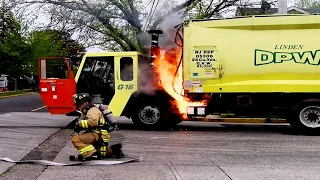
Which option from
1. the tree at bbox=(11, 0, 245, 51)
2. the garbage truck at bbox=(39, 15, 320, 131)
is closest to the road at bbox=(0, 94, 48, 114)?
the tree at bbox=(11, 0, 245, 51)

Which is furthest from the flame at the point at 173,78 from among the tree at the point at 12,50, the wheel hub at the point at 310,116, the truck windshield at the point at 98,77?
the tree at the point at 12,50

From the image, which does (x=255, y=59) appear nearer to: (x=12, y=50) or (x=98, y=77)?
(x=98, y=77)

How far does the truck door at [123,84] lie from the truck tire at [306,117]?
404cm

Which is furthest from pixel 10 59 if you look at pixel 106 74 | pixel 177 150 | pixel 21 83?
pixel 177 150

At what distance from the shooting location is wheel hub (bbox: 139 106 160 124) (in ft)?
42.1

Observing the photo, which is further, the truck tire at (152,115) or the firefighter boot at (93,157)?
the truck tire at (152,115)

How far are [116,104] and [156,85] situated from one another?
1.14 metres

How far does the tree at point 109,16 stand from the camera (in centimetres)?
2261

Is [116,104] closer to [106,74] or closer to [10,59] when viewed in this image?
[106,74]

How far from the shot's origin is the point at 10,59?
153 ft

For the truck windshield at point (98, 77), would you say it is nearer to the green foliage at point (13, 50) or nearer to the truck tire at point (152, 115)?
the truck tire at point (152, 115)

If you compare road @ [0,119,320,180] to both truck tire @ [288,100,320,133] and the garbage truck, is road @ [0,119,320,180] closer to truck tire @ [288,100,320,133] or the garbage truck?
truck tire @ [288,100,320,133]

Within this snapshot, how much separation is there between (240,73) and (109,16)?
11.7 m

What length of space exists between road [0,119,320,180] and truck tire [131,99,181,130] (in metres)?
0.32
